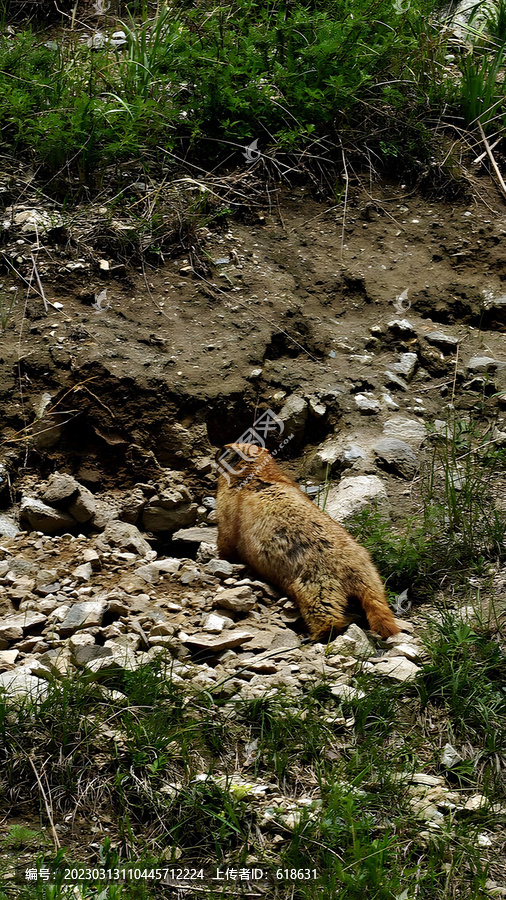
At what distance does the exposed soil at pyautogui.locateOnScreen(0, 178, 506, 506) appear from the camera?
4637 millimetres

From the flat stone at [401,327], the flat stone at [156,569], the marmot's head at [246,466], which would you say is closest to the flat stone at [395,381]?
the flat stone at [401,327]

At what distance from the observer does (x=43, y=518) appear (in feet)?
13.6

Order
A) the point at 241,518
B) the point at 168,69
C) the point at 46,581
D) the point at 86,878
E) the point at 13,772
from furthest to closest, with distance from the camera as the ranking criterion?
the point at 168,69 < the point at 241,518 < the point at 46,581 < the point at 13,772 < the point at 86,878

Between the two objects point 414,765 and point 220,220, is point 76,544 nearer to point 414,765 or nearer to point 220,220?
point 414,765

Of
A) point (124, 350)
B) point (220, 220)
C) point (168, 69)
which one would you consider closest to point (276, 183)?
point (220, 220)

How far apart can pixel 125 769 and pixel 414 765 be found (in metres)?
1.00

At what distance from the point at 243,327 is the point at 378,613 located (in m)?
2.36

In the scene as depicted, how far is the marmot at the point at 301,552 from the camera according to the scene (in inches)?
134

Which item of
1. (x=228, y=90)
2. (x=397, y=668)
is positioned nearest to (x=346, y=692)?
(x=397, y=668)

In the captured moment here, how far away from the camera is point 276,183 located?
19.3 ft

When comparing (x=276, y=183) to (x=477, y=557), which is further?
(x=276, y=183)

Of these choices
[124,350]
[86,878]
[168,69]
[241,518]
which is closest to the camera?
[86,878]

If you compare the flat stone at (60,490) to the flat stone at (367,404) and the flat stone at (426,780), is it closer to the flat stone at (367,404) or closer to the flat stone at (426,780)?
the flat stone at (367,404)

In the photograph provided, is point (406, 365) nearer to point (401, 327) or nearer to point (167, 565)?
point (401, 327)
